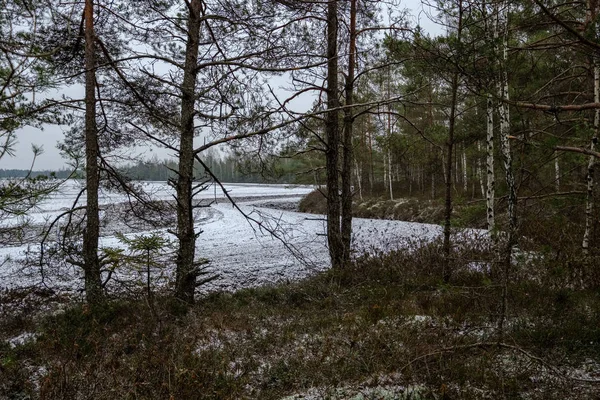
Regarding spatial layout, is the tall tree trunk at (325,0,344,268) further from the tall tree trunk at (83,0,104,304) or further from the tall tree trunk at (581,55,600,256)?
the tall tree trunk at (83,0,104,304)

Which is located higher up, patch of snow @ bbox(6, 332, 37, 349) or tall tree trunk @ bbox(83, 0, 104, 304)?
tall tree trunk @ bbox(83, 0, 104, 304)

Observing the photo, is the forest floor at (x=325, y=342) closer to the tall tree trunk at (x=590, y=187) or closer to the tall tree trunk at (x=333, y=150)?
the tall tree trunk at (x=590, y=187)

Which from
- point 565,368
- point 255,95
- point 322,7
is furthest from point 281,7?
point 565,368

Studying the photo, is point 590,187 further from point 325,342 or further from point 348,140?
Result: point 325,342

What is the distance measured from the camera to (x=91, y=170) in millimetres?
7098

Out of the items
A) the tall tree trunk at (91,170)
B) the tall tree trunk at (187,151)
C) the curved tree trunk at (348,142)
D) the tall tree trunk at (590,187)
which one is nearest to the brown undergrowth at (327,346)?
the tall tree trunk at (91,170)

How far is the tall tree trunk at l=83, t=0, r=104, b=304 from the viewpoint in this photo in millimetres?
6852

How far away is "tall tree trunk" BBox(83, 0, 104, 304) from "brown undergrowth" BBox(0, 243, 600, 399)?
0.57 metres

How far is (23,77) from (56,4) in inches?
83.3

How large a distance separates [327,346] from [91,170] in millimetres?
5724

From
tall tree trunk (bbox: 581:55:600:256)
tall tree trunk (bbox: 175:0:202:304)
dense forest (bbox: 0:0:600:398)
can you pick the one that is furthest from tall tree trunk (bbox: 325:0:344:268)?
tall tree trunk (bbox: 581:55:600:256)

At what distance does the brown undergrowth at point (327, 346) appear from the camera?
12.2ft

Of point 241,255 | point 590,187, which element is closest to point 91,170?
point 241,255

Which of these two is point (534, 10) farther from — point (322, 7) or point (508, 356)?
point (508, 356)
